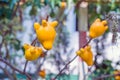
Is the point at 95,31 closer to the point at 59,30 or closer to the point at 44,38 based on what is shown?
the point at 44,38

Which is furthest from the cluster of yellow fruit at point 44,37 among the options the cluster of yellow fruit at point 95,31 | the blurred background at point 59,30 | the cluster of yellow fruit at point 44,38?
the blurred background at point 59,30

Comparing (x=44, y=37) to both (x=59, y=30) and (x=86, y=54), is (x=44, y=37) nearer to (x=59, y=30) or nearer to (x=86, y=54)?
(x=86, y=54)

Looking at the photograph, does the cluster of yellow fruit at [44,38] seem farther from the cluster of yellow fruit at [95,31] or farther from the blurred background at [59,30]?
the blurred background at [59,30]

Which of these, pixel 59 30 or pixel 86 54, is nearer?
pixel 86 54

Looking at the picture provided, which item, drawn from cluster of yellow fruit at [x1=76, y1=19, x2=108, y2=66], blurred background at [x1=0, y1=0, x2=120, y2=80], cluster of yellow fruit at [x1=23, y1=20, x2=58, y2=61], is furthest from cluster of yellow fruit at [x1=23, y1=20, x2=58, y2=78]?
blurred background at [x1=0, y1=0, x2=120, y2=80]

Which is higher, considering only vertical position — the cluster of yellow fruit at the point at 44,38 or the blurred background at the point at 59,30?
the cluster of yellow fruit at the point at 44,38

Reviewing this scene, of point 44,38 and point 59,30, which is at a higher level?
point 44,38

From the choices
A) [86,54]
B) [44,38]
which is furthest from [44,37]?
[86,54]

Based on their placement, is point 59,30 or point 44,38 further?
point 59,30

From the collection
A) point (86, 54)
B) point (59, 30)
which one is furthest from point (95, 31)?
point (59, 30)

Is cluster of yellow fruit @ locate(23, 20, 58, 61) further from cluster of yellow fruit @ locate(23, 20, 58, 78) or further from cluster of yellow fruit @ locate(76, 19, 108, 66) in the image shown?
cluster of yellow fruit @ locate(76, 19, 108, 66)

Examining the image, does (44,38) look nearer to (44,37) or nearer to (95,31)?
(44,37)

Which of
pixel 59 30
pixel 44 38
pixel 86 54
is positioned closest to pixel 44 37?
pixel 44 38

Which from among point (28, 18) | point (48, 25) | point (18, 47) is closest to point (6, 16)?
point (18, 47)
